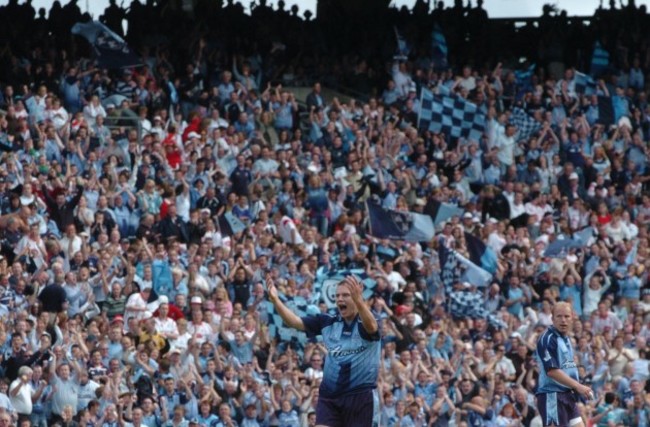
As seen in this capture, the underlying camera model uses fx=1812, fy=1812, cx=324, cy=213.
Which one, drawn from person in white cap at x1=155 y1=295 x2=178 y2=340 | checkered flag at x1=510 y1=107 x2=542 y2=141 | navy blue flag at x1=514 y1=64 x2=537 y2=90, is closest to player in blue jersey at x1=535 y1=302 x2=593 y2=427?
person in white cap at x1=155 y1=295 x2=178 y2=340

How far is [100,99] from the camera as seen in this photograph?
1302 inches

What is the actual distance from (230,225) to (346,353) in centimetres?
1375

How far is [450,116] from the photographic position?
36.0 metres

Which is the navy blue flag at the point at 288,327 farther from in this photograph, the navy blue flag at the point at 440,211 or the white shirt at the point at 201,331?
the navy blue flag at the point at 440,211

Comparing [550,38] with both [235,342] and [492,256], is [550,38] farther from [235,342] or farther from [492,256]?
[235,342]

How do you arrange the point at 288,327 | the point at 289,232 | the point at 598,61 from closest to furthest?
the point at 288,327 < the point at 289,232 < the point at 598,61

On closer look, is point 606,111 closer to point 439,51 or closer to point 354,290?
point 439,51

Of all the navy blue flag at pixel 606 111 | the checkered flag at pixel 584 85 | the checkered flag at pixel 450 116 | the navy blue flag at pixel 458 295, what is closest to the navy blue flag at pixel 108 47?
the checkered flag at pixel 450 116

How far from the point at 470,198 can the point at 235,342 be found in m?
8.97

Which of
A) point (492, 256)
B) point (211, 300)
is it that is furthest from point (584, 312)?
point (211, 300)

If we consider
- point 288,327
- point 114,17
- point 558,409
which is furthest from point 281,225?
point 558,409

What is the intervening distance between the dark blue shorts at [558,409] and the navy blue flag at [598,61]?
2258 cm

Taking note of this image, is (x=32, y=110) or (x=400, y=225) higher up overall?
(x=32, y=110)

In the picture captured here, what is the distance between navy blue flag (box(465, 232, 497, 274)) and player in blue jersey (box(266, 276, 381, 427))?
48.2ft
